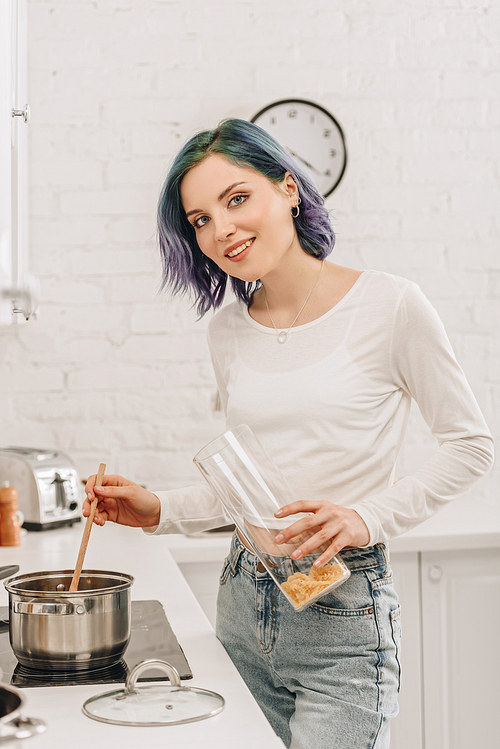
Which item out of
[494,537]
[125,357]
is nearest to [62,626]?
[494,537]

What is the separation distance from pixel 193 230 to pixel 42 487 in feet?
3.21

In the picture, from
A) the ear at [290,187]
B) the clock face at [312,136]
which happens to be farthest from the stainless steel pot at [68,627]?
the clock face at [312,136]

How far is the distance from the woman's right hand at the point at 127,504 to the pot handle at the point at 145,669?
0.31 meters

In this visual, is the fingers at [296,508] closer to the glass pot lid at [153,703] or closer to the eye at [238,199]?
the glass pot lid at [153,703]

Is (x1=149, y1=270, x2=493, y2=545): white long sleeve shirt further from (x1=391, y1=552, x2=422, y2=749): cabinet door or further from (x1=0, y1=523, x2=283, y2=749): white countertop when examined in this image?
(x1=391, y1=552, x2=422, y2=749): cabinet door

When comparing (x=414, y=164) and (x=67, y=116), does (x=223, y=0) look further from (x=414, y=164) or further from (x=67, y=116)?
(x=414, y=164)

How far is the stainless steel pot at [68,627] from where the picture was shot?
830 mm

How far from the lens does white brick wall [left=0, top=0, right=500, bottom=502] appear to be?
231 cm

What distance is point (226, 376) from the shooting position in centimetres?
122

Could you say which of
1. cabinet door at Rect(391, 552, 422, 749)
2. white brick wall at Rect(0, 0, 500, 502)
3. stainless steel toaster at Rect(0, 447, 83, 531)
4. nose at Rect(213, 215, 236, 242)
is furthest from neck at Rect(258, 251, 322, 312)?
white brick wall at Rect(0, 0, 500, 502)

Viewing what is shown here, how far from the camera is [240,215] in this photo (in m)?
1.10

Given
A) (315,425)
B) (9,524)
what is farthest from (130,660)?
(9,524)

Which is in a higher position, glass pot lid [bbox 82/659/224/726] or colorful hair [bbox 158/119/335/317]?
colorful hair [bbox 158/119/335/317]

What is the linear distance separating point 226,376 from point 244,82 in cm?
148
